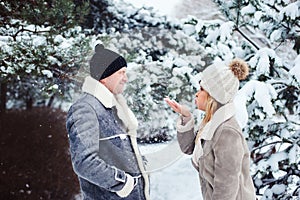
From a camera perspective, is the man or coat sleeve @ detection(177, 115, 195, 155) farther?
coat sleeve @ detection(177, 115, 195, 155)

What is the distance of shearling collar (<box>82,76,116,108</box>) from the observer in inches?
45.1

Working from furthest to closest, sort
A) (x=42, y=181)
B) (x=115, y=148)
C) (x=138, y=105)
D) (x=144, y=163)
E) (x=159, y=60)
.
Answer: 1. (x=42, y=181)
2. (x=159, y=60)
3. (x=138, y=105)
4. (x=144, y=163)
5. (x=115, y=148)

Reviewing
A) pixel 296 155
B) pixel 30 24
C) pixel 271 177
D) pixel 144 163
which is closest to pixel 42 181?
pixel 30 24

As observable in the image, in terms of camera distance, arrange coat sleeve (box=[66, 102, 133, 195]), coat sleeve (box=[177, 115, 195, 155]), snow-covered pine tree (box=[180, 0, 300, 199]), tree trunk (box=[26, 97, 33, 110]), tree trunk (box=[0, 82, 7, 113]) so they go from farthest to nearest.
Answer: tree trunk (box=[26, 97, 33, 110]) → tree trunk (box=[0, 82, 7, 113]) → snow-covered pine tree (box=[180, 0, 300, 199]) → coat sleeve (box=[177, 115, 195, 155]) → coat sleeve (box=[66, 102, 133, 195])

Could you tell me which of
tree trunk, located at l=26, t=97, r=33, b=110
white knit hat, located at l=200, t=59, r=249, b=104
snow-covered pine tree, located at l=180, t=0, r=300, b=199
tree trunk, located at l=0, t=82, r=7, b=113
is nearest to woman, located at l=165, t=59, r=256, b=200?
white knit hat, located at l=200, t=59, r=249, b=104

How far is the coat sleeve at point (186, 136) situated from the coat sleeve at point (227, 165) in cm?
16

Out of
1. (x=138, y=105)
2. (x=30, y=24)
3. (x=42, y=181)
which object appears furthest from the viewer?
(x=42, y=181)

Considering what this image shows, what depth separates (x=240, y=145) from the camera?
1204 millimetres

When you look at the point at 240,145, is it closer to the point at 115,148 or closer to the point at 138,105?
the point at 115,148

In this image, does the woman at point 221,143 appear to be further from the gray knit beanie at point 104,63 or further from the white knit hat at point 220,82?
the gray knit beanie at point 104,63

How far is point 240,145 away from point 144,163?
26 centimetres

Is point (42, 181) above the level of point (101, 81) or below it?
below

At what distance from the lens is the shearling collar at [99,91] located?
45.1 inches

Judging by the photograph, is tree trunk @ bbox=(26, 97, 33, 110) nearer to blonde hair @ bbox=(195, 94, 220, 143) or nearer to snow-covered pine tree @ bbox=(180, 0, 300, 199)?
snow-covered pine tree @ bbox=(180, 0, 300, 199)
